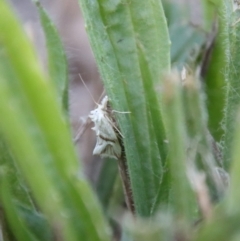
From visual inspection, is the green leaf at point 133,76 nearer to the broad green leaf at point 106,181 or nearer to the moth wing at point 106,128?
the moth wing at point 106,128

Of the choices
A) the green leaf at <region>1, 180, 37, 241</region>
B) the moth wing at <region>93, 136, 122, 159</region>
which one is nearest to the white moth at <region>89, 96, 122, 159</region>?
the moth wing at <region>93, 136, 122, 159</region>

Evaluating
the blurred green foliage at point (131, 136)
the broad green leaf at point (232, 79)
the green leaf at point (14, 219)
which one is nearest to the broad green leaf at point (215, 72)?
the blurred green foliage at point (131, 136)

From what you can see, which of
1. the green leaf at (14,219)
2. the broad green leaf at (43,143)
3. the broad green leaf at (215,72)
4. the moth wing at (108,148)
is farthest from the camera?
the broad green leaf at (215,72)

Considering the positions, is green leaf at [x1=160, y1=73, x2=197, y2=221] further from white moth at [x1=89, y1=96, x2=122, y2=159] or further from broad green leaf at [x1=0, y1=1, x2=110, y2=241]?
white moth at [x1=89, y1=96, x2=122, y2=159]

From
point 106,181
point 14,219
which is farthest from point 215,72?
point 14,219

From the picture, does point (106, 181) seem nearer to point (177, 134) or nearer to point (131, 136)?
point (131, 136)

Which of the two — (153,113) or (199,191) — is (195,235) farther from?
(153,113)
